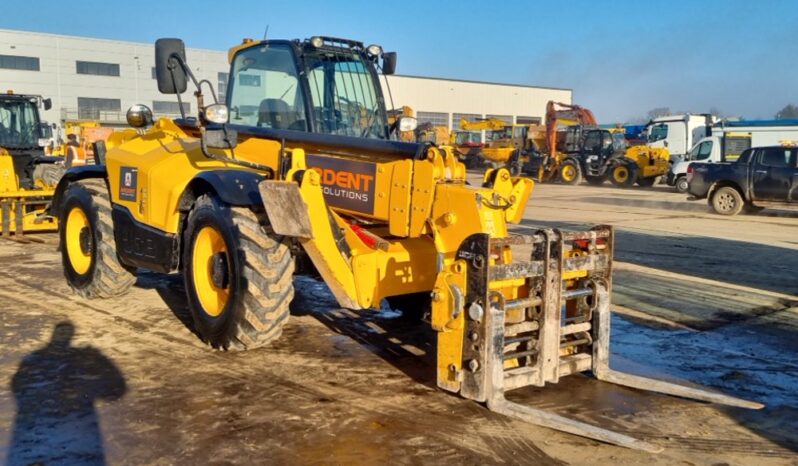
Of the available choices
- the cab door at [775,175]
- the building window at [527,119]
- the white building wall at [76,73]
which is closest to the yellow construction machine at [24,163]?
the cab door at [775,175]

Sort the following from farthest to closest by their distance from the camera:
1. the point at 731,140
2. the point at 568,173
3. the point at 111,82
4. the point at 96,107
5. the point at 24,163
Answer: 1. the point at 111,82
2. the point at 96,107
3. the point at 568,173
4. the point at 731,140
5. the point at 24,163

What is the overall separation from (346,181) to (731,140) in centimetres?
2688

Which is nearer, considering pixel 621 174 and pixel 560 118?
pixel 621 174

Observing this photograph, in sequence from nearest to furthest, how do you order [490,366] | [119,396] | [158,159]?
[490,366] < [119,396] < [158,159]

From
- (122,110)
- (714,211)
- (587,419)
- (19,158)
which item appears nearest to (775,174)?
(714,211)

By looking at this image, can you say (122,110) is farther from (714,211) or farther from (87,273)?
(87,273)

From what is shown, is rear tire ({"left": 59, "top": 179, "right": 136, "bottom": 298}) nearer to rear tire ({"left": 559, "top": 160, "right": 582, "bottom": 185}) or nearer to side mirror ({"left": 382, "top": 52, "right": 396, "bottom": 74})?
side mirror ({"left": 382, "top": 52, "right": 396, "bottom": 74})

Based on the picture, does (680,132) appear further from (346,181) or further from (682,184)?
(346,181)

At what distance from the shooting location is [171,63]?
6094 mm

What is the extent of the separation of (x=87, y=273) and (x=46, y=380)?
2.82 m

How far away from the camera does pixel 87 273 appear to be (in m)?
7.88

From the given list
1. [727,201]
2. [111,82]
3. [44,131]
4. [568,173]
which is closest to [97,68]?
[111,82]

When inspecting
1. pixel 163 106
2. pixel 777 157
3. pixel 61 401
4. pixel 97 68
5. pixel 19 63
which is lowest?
pixel 61 401

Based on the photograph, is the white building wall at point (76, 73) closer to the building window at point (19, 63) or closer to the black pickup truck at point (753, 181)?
the building window at point (19, 63)
